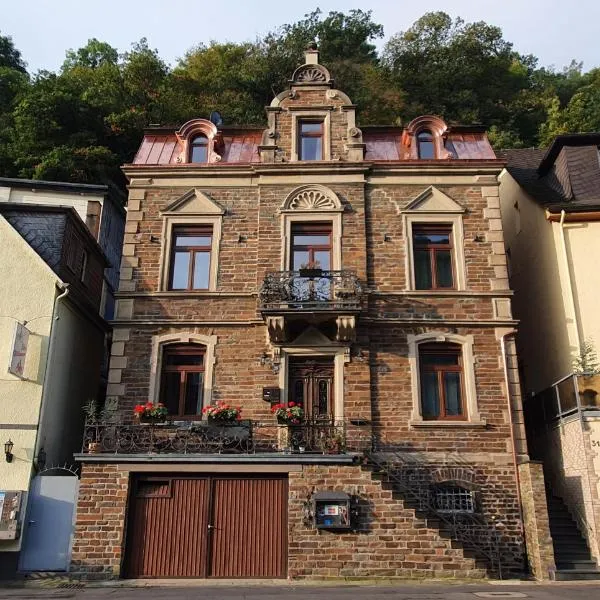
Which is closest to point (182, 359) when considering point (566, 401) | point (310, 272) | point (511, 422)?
point (310, 272)

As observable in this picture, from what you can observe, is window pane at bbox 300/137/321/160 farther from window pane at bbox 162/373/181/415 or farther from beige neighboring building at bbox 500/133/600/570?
window pane at bbox 162/373/181/415

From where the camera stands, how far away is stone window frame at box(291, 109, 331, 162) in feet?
59.4

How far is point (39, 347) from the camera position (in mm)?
15164

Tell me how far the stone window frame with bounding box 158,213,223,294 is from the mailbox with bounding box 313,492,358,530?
6317 mm

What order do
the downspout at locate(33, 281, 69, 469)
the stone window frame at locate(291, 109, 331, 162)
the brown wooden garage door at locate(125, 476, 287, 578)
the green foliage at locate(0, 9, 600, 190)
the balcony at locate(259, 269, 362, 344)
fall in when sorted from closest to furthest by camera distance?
the brown wooden garage door at locate(125, 476, 287, 578), the downspout at locate(33, 281, 69, 469), the balcony at locate(259, 269, 362, 344), the stone window frame at locate(291, 109, 331, 162), the green foliage at locate(0, 9, 600, 190)

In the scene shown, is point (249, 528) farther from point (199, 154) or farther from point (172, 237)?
point (199, 154)

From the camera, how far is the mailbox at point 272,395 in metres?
15.6

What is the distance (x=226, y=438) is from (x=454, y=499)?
18.5 ft

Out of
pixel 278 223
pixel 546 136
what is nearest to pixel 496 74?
pixel 546 136

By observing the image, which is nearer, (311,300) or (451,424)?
(451,424)

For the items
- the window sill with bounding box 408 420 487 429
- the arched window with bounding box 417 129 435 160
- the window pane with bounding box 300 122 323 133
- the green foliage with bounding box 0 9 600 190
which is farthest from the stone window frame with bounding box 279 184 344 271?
the green foliage with bounding box 0 9 600 190

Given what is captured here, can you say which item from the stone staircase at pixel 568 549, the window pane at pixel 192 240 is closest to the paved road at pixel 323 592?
the stone staircase at pixel 568 549

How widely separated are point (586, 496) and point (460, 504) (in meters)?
2.82

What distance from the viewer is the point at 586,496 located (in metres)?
14.4
